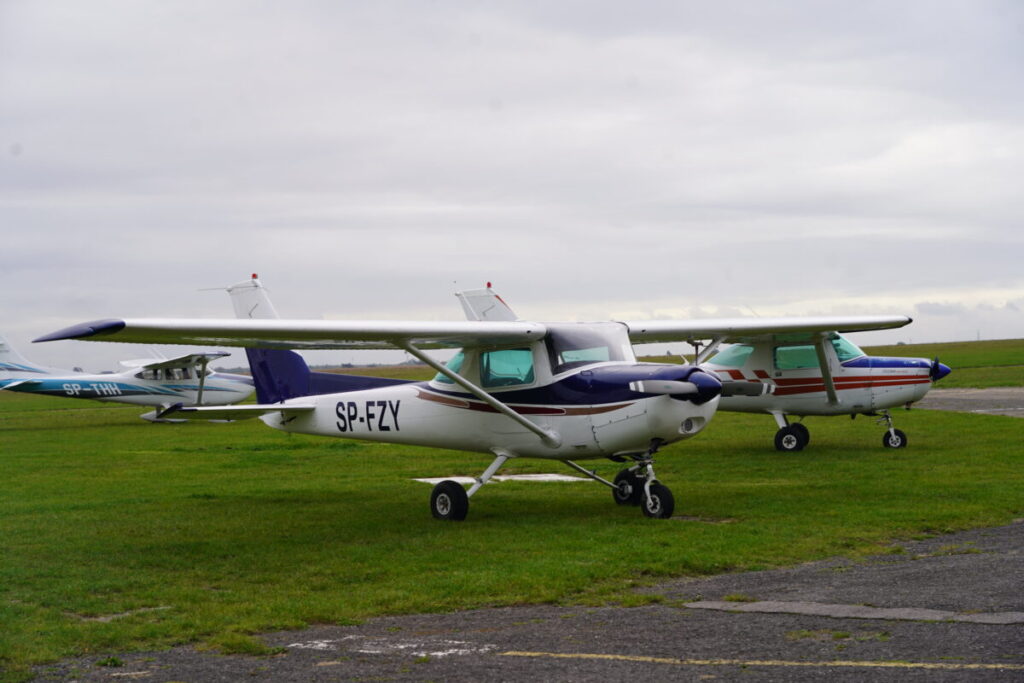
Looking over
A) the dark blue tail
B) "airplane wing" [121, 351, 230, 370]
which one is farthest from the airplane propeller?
"airplane wing" [121, 351, 230, 370]

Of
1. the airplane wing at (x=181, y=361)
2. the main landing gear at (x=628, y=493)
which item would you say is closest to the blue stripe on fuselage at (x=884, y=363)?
the main landing gear at (x=628, y=493)

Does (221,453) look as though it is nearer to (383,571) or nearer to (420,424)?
(420,424)

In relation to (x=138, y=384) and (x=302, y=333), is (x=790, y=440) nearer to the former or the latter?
(x=302, y=333)

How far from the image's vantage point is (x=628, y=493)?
1353cm

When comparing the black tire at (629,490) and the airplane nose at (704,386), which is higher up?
the airplane nose at (704,386)

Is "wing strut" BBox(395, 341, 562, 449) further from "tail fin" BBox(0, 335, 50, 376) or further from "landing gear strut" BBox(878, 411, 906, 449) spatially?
"tail fin" BBox(0, 335, 50, 376)

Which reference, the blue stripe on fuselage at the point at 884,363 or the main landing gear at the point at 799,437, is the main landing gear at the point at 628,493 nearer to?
the main landing gear at the point at 799,437

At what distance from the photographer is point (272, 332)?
1070cm

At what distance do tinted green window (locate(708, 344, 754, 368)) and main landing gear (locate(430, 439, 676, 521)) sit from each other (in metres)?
8.24

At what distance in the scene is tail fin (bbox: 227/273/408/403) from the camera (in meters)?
15.3

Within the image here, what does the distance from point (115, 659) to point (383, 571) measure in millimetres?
3233

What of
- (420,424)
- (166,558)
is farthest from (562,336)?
(166,558)

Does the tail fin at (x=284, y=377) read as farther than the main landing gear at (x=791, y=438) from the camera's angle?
No

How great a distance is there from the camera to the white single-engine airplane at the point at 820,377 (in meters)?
20.4
